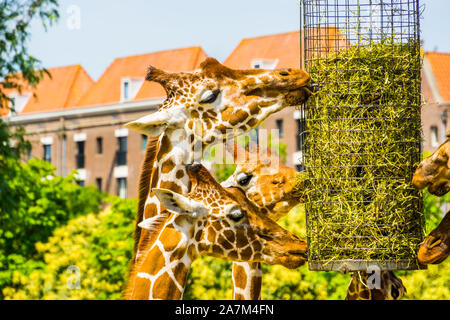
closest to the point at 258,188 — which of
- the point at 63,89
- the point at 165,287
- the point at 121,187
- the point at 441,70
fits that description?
the point at 165,287

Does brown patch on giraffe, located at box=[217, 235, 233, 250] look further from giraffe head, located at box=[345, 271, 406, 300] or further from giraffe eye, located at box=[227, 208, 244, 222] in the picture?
giraffe head, located at box=[345, 271, 406, 300]

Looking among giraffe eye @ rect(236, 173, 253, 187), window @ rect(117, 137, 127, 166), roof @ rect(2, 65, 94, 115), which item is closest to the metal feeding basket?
giraffe eye @ rect(236, 173, 253, 187)

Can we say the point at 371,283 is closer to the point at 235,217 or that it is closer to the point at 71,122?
the point at 235,217

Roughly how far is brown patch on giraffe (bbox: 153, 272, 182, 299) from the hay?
125 centimetres

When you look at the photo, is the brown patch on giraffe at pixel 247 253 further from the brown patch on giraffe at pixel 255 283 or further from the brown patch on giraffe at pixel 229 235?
the brown patch on giraffe at pixel 255 283

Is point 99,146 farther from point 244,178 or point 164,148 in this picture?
point 164,148

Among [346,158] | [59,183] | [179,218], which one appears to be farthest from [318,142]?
[59,183]

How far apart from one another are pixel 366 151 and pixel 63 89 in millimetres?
50554

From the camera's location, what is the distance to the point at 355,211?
285 inches

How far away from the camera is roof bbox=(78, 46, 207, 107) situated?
1895 inches

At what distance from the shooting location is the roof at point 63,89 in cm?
5569

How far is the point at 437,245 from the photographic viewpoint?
6832mm

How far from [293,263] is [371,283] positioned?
3.11 ft

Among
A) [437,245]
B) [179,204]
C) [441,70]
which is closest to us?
[437,245]
